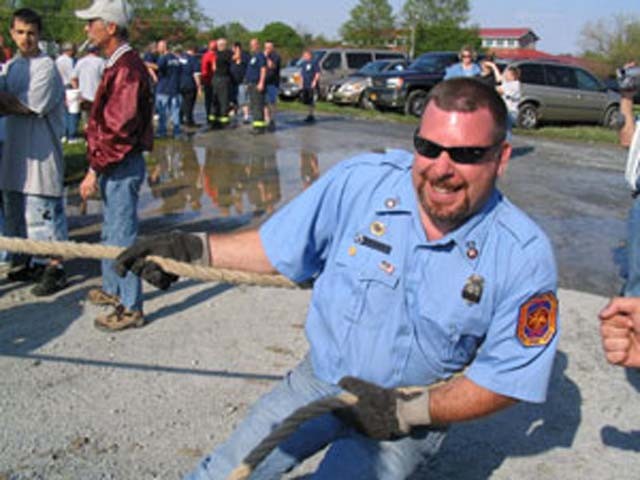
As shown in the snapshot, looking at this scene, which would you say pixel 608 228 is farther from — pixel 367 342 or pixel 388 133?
pixel 388 133


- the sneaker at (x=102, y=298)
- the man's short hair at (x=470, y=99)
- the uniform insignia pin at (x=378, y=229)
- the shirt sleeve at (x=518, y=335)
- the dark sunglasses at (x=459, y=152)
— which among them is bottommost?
the sneaker at (x=102, y=298)

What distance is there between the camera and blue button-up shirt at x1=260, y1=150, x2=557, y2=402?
2.27 metres

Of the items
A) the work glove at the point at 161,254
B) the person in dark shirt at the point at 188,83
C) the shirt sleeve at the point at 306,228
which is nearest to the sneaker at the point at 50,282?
the work glove at the point at 161,254

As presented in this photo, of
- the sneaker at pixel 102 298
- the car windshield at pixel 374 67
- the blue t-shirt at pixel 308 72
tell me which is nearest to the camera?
the sneaker at pixel 102 298

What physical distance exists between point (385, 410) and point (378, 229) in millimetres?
604

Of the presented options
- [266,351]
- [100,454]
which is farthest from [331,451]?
[266,351]

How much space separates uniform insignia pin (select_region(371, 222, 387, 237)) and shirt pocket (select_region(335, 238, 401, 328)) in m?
0.07

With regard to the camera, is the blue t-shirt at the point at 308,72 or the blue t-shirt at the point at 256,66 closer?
the blue t-shirt at the point at 256,66

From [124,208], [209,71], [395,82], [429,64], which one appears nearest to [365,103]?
[395,82]

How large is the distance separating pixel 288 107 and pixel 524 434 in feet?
62.3

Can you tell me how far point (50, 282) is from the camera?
5145 millimetres

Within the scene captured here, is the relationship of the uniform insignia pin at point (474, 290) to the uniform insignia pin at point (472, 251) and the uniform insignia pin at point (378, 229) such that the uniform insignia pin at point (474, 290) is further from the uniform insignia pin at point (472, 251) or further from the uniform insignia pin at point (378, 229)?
the uniform insignia pin at point (378, 229)

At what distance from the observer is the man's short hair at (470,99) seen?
228 cm

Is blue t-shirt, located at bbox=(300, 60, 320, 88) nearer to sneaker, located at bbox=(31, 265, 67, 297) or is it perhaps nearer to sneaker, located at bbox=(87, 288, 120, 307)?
sneaker, located at bbox=(31, 265, 67, 297)
